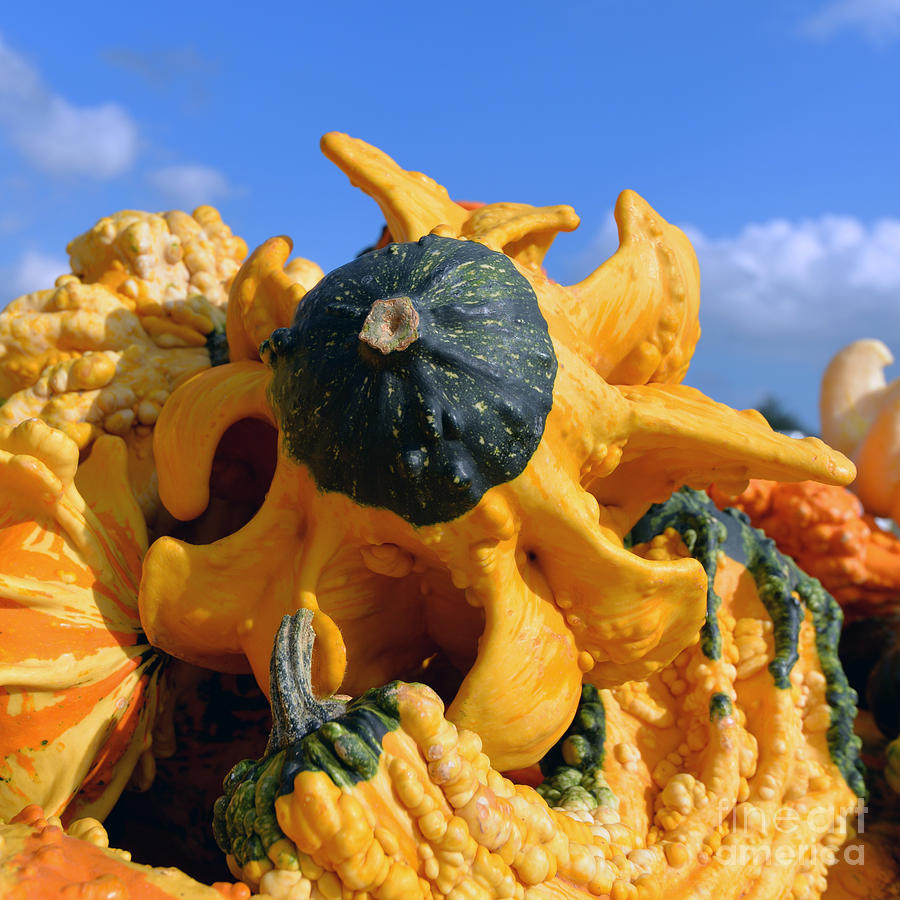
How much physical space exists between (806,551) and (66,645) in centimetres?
180

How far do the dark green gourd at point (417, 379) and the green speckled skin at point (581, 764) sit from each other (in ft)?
1.99

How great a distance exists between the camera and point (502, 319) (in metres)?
1.25

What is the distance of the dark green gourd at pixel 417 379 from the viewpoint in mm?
1169

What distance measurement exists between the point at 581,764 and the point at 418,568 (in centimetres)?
51

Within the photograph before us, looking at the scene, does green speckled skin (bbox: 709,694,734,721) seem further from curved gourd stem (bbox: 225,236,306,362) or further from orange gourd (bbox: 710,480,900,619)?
curved gourd stem (bbox: 225,236,306,362)

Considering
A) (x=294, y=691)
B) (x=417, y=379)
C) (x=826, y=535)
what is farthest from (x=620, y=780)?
(x=826, y=535)

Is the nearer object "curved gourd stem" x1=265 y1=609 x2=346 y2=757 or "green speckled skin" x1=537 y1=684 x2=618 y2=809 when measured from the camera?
"curved gourd stem" x1=265 y1=609 x2=346 y2=757

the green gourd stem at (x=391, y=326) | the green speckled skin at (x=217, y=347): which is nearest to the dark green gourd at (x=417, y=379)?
the green gourd stem at (x=391, y=326)

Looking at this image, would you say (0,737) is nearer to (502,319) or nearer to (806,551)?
(502,319)

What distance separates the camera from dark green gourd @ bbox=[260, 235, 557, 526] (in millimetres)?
1169

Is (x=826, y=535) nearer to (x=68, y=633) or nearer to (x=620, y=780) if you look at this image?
(x=620, y=780)

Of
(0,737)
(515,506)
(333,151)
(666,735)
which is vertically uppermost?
(333,151)

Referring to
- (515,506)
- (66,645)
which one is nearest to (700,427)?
(515,506)

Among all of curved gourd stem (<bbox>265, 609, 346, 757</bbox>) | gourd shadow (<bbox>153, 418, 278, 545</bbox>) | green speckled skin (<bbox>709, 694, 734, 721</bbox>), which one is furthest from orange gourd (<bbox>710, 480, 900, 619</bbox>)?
curved gourd stem (<bbox>265, 609, 346, 757</bbox>)
